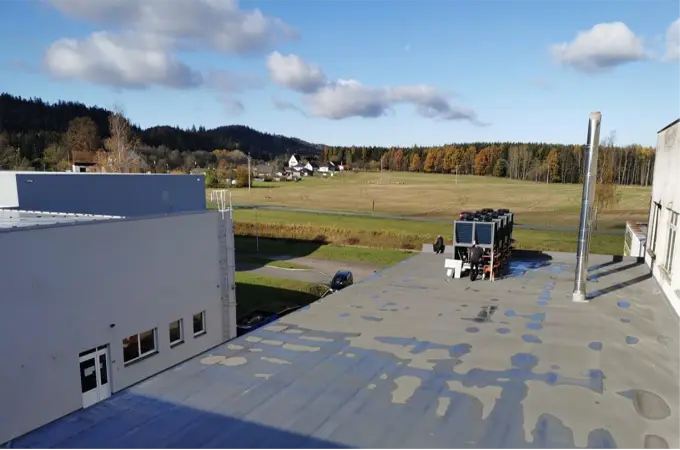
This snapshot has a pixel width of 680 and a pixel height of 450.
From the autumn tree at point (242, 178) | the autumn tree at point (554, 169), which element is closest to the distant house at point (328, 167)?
the autumn tree at point (242, 178)

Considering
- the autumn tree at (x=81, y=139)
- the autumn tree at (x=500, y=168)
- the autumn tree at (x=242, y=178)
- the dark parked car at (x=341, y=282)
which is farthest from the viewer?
the autumn tree at (x=500, y=168)

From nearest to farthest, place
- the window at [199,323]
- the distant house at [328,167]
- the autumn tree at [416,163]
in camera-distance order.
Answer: the window at [199,323], the autumn tree at [416,163], the distant house at [328,167]

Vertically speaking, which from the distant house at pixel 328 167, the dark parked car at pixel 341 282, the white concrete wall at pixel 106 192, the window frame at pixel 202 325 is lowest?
the dark parked car at pixel 341 282

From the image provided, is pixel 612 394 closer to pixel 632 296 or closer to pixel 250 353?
pixel 250 353

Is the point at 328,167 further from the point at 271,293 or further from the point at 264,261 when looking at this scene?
the point at 271,293

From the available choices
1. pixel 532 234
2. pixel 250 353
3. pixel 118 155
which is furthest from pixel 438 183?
pixel 250 353

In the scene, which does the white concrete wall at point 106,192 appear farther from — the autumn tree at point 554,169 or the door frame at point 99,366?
the autumn tree at point 554,169

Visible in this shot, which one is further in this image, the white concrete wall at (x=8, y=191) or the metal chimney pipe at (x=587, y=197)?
the white concrete wall at (x=8, y=191)
